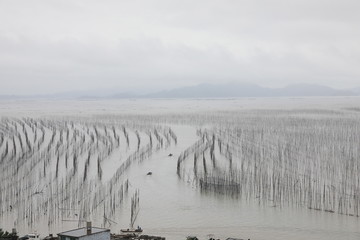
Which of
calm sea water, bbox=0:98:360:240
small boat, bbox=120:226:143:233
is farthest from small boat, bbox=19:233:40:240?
small boat, bbox=120:226:143:233

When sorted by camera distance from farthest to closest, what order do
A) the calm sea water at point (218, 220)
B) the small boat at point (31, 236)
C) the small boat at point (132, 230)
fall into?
the calm sea water at point (218, 220) → the small boat at point (132, 230) → the small boat at point (31, 236)

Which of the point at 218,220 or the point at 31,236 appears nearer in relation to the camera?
the point at 31,236

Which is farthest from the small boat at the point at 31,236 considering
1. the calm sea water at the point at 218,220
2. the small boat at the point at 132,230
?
the small boat at the point at 132,230

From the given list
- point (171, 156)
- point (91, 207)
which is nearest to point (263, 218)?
point (91, 207)

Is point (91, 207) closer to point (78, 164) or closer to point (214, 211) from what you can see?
point (214, 211)

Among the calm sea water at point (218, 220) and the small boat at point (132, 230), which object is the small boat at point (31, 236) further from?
the small boat at point (132, 230)

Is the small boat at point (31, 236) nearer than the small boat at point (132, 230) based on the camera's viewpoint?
Yes

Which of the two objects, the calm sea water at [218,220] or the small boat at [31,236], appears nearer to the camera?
the small boat at [31,236]

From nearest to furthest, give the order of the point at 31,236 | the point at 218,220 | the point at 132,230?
the point at 31,236 → the point at 132,230 → the point at 218,220

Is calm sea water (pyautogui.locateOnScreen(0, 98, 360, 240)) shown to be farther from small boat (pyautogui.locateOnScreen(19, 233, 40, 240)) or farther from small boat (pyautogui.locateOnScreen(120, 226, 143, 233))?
small boat (pyautogui.locateOnScreen(19, 233, 40, 240))

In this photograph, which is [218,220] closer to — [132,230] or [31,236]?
[132,230]

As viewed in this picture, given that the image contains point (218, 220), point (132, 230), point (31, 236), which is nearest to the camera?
point (31, 236)

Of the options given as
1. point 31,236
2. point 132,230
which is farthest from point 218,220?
point 31,236

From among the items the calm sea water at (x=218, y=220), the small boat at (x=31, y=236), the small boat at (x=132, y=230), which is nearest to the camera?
the small boat at (x=31, y=236)
